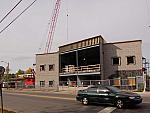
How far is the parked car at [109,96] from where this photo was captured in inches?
738

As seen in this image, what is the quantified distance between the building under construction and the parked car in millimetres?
24981

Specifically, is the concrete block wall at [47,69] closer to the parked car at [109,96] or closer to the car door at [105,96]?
the parked car at [109,96]

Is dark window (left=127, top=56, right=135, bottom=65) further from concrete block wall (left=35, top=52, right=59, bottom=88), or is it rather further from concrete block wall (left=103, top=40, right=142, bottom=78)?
concrete block wall (left=35, top=52, right=59, bottom=88)

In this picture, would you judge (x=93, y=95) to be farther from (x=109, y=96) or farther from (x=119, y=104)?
(x=119, y=104)

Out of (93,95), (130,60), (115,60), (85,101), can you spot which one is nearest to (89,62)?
(115,60)

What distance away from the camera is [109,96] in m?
19.7

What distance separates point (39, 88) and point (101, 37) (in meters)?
16.1

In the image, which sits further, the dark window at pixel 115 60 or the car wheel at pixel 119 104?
the dark window at pixel 115 60

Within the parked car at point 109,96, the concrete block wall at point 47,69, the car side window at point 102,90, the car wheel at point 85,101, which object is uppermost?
the concrete block wall at point 47,69

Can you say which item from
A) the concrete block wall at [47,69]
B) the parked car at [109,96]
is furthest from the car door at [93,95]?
the concrete block wall at [47,69]

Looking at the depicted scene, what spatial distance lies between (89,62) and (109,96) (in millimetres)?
38217

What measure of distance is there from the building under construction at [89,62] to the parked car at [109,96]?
82.0 ft

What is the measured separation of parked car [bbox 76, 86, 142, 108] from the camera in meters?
18.7

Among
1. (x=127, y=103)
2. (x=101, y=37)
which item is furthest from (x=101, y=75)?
(x=127, y=103)
